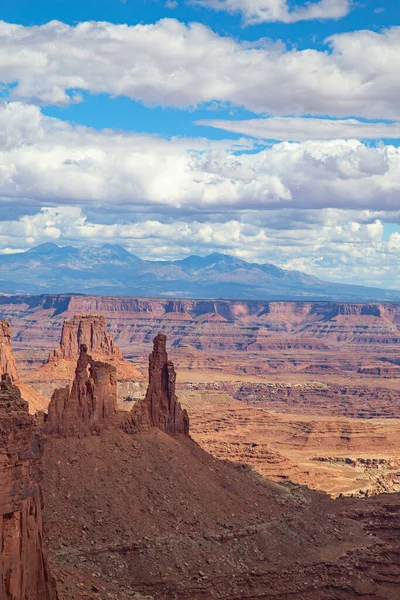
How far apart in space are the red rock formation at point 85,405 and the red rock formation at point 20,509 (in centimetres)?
4329

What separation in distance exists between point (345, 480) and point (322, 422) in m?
50.0

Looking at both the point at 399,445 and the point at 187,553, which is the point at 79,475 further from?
the point at 399,445

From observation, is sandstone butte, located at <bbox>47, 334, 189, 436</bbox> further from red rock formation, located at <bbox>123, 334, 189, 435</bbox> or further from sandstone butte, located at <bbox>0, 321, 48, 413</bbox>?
sandstone butte, located at <bbox>0, 321, 48, 413</bbox>

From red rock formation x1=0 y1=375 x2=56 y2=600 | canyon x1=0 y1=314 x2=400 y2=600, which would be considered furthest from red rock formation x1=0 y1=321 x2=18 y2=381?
red rock formation x1=0 y1=375 x2=56 y2=600

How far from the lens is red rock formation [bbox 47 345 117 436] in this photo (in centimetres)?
8981

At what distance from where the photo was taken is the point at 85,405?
92.4 metres

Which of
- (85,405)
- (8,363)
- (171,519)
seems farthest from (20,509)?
(8,363)

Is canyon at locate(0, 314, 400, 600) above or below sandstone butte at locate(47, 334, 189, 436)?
below

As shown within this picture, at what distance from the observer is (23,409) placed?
4656 cm

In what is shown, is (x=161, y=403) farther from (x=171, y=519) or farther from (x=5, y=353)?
(x=5, y=353)

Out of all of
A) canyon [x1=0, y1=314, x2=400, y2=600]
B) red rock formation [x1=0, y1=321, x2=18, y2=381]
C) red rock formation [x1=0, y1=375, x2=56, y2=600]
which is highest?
red rock formation [x1=0, y1=321, x2=18, y2=381]

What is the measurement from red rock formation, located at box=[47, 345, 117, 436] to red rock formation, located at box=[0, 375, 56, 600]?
43.3m

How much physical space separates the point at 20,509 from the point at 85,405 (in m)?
48.5

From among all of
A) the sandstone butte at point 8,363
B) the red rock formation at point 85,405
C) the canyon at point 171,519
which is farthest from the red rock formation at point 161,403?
the sandstone butte at point 8,363
